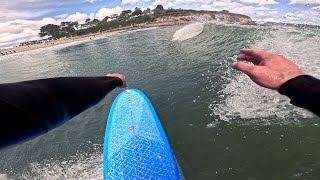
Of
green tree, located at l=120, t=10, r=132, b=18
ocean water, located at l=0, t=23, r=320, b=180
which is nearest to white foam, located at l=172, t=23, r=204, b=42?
ocean water, located at l=0, t=23, r=320, b=180

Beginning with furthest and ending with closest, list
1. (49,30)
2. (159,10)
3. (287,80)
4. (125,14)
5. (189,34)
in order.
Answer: (125,14), (159,10), (49,30), (189,34), (287,80)

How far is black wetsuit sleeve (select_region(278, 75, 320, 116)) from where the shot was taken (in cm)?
194

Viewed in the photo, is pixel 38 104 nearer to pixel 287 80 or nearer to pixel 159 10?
pixel 287 80

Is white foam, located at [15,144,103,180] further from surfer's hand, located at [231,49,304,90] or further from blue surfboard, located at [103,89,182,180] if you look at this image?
surfer's hand, located at [231,49,304,90]

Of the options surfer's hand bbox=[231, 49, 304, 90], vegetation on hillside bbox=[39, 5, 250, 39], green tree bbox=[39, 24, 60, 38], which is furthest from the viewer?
green tree bbox=[39, 24, 60, 38]

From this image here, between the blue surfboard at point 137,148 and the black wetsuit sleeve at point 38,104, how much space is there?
322cm

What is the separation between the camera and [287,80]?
2105 millimetres

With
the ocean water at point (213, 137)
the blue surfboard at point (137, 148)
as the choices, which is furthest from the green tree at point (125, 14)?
the blue surfboard at point (137, 148)

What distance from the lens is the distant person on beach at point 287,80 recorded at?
196 cm

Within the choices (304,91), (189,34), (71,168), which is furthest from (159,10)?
(304,91)

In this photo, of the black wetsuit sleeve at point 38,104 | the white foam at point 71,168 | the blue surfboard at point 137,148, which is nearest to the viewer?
the black wetsuit sleeve at point 38,104

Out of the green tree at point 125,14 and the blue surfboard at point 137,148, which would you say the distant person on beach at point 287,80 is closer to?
the blue surfboard at point 137,148

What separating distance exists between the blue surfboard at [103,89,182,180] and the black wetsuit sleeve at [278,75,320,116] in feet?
13.0

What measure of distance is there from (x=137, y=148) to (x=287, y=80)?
4.43 m
